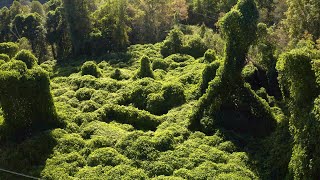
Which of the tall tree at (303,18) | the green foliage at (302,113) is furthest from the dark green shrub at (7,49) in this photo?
the green foliage at (302,113)

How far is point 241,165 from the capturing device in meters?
17.1

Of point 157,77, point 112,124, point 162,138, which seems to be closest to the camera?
point 162,138

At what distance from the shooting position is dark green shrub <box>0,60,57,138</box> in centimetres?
1866

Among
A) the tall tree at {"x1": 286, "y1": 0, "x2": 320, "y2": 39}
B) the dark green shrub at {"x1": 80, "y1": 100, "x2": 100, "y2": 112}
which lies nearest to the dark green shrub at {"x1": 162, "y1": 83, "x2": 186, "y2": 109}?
the dark green shrub at {"x1": 80, "y1": 100, "x2": 100, "y2": 112}

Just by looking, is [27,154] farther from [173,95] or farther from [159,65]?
[159,65]

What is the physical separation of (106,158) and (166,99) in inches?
291

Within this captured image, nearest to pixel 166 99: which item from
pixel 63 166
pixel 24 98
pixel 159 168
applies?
pixel 159 168

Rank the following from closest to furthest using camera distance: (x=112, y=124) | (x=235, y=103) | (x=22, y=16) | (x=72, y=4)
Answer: (x=235, y=103) → (x=112, y=124) → (x=72, y=4) → (x=22, y=16)

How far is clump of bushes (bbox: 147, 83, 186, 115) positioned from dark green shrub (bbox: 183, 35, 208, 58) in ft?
33.2

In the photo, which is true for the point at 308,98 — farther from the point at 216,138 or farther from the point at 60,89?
the point at 60,89

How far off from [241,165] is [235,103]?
4.49 metres

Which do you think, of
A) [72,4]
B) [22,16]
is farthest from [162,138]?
[22,16]

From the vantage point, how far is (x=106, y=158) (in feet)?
58.5

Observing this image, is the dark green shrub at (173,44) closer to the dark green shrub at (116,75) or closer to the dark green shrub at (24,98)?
the dark green shrub at (116,75)
